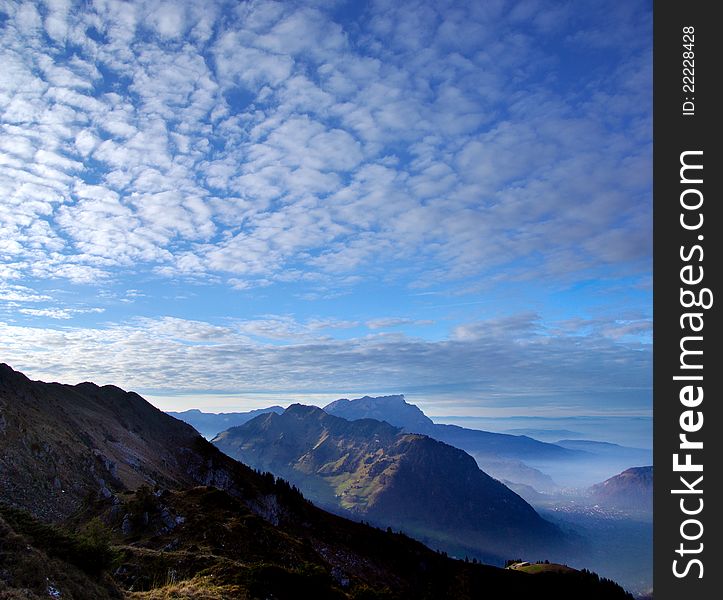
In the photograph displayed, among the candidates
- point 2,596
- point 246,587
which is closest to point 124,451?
point 246,587

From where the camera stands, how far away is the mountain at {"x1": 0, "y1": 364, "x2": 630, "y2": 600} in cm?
2003

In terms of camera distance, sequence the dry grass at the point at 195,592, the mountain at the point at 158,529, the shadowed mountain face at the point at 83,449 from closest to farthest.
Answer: the mountain at the point at 158,529 → the dry grass at the point at 195,592 → the shadowed mountain face at the point at 83,449

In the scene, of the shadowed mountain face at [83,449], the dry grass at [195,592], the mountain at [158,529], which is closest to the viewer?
the mountain at [158,529]

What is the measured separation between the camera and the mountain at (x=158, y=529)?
2003 cm

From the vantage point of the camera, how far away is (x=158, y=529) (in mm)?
55219

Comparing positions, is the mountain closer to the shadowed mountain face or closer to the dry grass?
the dry grass

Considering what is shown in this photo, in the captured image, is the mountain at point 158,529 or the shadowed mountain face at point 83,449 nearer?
the mountain at point 158,529
